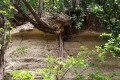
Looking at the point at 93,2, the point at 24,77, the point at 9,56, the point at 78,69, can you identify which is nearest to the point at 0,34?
the point at 9,56

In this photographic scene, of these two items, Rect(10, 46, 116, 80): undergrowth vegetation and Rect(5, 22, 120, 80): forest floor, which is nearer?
Rect(10, 46, 116, 80): undergrowth vegetation

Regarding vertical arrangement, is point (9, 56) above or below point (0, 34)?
below

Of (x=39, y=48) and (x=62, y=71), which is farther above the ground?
(x=39, y=48)

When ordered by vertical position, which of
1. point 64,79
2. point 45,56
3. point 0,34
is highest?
point 0,34

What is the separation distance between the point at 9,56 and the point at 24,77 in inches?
62.1

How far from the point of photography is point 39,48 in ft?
16.3

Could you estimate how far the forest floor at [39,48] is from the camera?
475 centimetres

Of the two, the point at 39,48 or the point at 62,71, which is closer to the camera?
the point at 62,71

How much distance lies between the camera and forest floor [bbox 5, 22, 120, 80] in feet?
15.6

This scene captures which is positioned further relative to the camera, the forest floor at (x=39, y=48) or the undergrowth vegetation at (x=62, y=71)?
the forest floor at (x=39, y=48)

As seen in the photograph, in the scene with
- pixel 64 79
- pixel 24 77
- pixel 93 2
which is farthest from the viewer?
pixel 93 2

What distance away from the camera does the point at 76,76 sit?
4.42m

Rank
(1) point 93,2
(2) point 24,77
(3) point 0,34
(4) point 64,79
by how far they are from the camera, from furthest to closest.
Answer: (1) point 93,2
(4) point 64,79
(3) point 0,34
(2) point 24,77

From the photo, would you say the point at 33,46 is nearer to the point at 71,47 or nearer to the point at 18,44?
the point at 18,44
